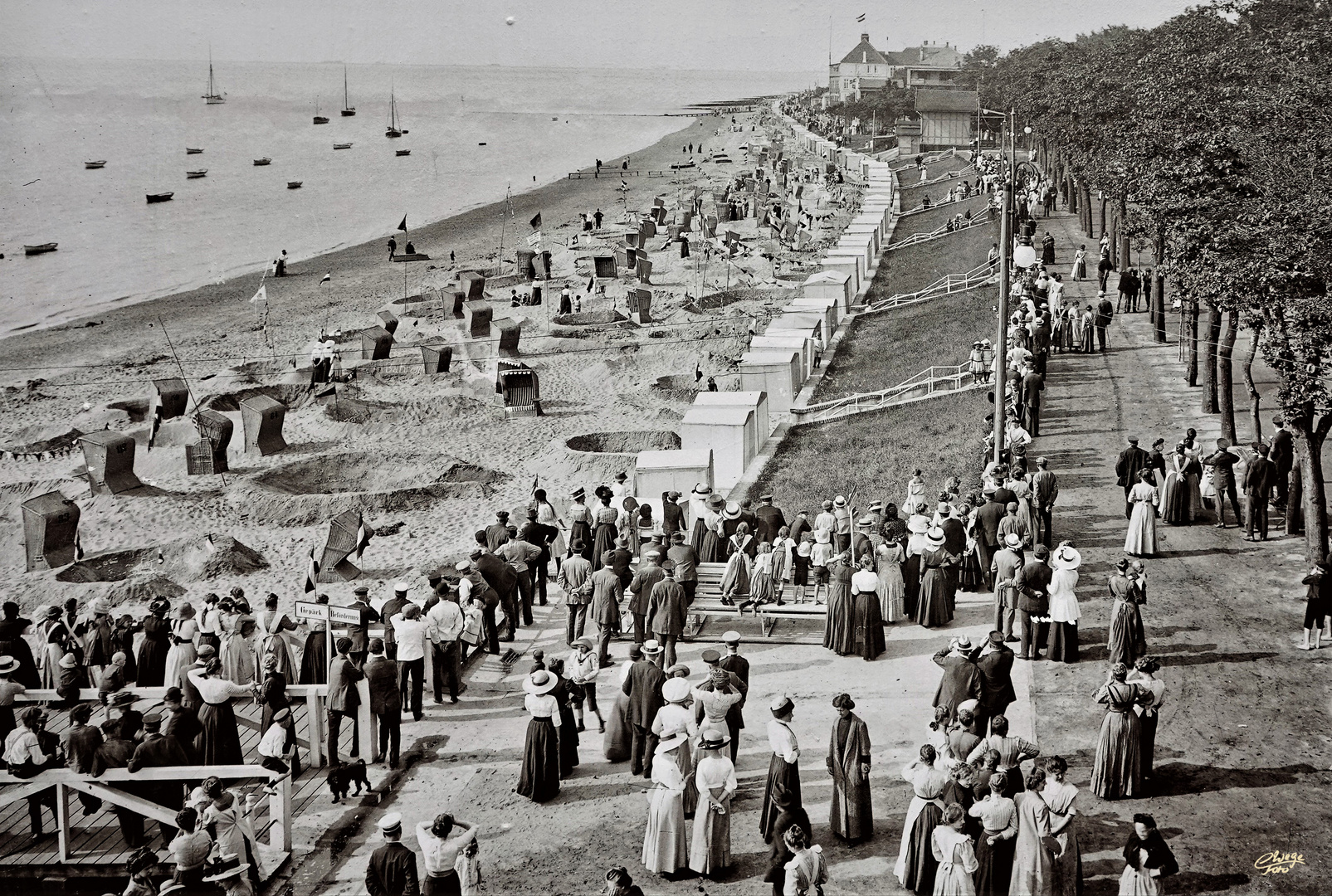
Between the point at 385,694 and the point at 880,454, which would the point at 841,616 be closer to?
the point at 385,694

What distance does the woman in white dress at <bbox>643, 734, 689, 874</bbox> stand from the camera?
34.0ft

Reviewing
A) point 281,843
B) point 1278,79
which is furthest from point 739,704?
point 1278,79

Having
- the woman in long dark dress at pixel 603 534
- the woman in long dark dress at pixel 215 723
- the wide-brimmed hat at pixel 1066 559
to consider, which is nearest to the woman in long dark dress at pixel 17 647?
the woman in long dark dress at pixel 215 723

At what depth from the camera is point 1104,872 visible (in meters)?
10.2

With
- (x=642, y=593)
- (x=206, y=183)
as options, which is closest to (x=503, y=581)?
(x=642, y=593)

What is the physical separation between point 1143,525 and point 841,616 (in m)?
5.47

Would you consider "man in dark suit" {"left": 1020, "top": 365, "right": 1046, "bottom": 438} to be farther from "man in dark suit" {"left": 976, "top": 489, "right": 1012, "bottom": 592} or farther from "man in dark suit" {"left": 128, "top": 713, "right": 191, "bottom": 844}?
"man in dark suit" {"left": 128, "top": 713, "right": 191, "bottom": 844}

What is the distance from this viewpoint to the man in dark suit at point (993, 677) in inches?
476

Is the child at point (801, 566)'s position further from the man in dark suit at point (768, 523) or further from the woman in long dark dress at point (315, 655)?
the woman in long dark dress at point (315, 655)

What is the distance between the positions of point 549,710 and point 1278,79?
2801 centimetres

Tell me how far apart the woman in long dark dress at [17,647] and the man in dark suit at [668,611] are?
7435 millimetres

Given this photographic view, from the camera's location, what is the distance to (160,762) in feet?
37.4

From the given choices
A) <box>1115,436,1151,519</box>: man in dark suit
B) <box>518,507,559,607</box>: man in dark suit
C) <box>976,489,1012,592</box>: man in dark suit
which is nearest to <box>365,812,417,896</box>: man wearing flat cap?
<box>518,507,559,607</box>: man in dark suit

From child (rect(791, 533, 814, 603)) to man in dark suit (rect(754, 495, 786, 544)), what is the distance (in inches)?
41.1
